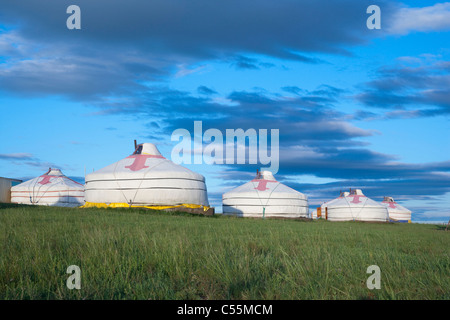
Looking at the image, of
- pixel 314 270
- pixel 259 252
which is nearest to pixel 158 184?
pixel 259 252

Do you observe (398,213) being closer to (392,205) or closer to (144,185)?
(392,205)

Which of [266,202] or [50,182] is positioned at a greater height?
[50,182]

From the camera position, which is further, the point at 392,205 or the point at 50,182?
the point at 392,205

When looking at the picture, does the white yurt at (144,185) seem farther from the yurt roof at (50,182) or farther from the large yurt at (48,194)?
the yurt roof at (50,182)

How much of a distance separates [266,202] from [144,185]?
12.3 m

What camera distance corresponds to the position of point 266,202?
33906 mm

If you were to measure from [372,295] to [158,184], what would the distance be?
21.9 m

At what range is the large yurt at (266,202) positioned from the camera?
3381 centimetres

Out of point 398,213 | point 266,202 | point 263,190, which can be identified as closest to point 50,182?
point 263,190

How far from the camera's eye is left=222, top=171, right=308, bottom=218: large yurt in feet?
111

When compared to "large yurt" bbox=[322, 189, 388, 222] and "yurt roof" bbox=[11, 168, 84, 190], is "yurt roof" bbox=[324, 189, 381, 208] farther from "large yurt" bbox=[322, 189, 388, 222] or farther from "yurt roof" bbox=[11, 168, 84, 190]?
"yurt roof" bbox=[11, 168, 84, 190]

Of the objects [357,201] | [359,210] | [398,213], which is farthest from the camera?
[398,213]
